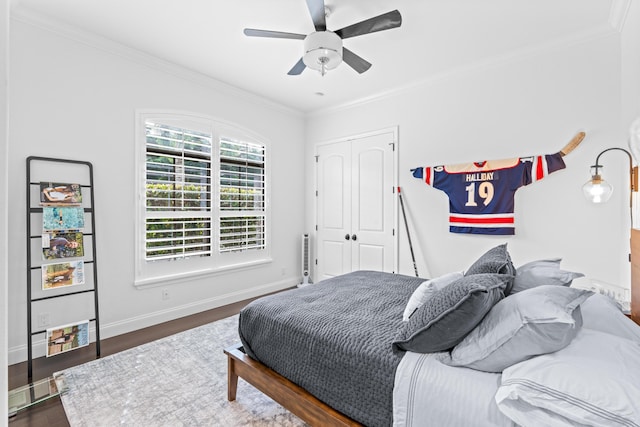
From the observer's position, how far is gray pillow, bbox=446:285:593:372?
109cm

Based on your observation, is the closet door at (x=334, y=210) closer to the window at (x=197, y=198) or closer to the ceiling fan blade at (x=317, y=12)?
the window at (x=197, y=198)

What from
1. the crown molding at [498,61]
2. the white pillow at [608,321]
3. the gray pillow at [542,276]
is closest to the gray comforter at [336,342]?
the gray pillow at [542,276]

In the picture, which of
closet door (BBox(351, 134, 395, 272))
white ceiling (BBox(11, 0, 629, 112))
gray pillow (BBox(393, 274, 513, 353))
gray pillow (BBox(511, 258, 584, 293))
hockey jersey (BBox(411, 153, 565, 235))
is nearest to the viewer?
gray pillow (BBox(393, 274, 513, 353))

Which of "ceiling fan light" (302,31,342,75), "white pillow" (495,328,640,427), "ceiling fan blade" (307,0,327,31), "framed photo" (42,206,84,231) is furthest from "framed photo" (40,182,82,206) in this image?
"white pillow" (495,328,640,427)

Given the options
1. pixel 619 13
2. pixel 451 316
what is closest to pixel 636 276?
pixel 451 316

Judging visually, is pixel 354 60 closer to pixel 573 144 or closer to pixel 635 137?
pixel 635 137

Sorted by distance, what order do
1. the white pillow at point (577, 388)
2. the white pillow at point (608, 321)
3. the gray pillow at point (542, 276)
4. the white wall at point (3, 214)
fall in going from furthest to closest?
the gray pillow at point (542, 276) → the white pillow at point (608, 321) → the white pillow at point (577, 388) → the white wall at point (3, 214)

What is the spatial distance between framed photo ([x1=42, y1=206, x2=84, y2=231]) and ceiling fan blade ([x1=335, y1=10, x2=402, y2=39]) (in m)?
2.60

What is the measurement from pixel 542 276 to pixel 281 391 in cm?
160

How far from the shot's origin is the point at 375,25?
2207mm

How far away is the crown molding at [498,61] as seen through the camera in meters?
2.73

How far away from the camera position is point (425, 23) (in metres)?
2.61

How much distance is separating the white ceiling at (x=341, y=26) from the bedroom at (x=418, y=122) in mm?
35

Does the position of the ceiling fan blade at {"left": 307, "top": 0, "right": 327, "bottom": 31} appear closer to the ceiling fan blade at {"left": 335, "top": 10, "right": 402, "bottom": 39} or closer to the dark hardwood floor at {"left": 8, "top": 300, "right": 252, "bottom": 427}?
the ceiling fan blade at {"left": 335, "top": 10, "right": 402, "bottom": 39}
